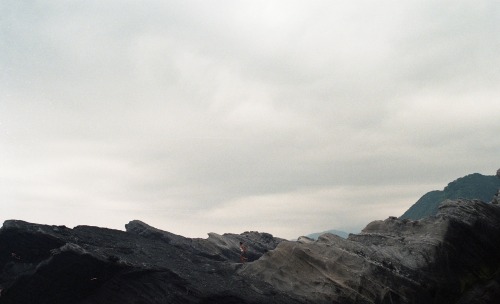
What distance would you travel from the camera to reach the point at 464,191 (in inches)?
6383

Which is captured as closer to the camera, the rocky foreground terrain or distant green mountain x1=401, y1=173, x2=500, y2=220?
the rocky foreground terrain

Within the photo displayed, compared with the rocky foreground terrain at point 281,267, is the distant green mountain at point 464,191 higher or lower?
higher

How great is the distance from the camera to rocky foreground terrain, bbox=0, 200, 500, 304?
26.5m

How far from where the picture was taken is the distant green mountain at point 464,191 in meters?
158

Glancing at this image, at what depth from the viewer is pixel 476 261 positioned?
34.2m

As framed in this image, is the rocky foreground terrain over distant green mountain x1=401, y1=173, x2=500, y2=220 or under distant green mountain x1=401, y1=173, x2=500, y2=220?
under

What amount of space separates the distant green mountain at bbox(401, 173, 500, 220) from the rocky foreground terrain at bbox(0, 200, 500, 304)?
12660 centimetres

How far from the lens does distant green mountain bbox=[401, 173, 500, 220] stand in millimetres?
157562

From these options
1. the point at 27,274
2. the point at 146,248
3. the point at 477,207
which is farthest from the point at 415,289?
the point at 27,274

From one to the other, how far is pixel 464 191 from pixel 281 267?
15180 cm

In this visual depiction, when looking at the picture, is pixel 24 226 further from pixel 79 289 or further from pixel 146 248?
pixel 146 248

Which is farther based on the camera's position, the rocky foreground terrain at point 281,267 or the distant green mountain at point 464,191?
the distant green mountain at point 464,191

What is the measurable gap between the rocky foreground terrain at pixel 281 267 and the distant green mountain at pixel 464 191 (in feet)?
415

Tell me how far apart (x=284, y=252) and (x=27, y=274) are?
57.4 feet
